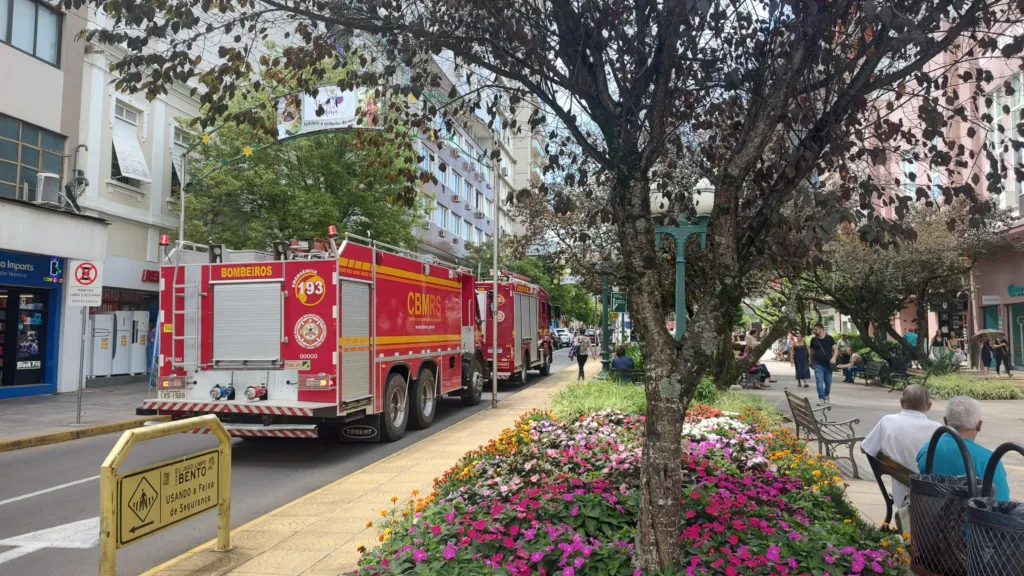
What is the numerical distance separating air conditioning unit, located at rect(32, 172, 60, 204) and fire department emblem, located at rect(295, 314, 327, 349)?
11.7m

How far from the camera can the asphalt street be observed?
5.66 metres

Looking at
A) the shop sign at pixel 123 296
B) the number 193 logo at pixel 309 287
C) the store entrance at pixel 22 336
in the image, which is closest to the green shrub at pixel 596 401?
the number 193 logo at pixel 309 287

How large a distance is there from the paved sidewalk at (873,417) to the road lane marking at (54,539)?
670cm

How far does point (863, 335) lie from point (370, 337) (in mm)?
17020

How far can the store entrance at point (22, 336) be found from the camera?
55.3 feet

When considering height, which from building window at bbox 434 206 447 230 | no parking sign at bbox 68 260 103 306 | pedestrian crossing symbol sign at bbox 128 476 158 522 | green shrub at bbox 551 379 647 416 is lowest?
pedestrian crossing symbol sign at bbox 128 476 158 522

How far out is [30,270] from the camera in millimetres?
17125

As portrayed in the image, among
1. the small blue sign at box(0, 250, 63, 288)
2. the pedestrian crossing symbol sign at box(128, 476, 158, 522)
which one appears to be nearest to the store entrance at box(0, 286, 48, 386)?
the small blue sign at box(0, 250, 63, 288)

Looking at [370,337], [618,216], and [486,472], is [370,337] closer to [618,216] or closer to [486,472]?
[486,472]

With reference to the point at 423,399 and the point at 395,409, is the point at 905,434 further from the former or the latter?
the point at 423,399

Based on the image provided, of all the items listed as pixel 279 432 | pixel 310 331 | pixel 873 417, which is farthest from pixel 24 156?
pixel 873 417

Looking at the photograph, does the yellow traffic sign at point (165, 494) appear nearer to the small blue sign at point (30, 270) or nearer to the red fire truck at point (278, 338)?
the red fire truck at point (278, 338)

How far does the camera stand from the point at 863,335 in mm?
21188

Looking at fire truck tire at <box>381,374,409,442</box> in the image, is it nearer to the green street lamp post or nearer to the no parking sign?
the green street lamp post
